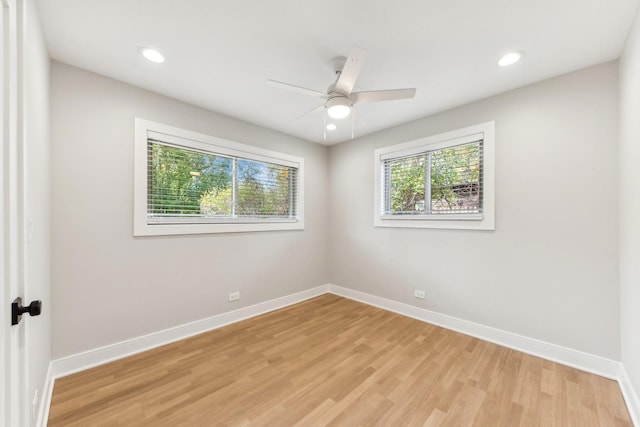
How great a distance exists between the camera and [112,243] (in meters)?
2.36

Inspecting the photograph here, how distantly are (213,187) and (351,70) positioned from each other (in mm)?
2093

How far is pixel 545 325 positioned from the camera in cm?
239

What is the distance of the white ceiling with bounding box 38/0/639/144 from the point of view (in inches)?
62.7

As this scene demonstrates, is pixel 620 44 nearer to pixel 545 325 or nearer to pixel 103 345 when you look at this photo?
pixel 545 325

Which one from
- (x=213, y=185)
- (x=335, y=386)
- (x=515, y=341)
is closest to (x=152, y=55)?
(x=213, y=185)

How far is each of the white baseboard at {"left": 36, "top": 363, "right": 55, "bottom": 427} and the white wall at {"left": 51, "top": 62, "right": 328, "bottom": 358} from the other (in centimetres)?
18

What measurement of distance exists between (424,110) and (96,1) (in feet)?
9.77

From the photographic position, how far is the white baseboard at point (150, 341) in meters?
2.14

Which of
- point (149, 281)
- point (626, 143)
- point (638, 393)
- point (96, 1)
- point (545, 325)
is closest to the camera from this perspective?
point (96, 1)

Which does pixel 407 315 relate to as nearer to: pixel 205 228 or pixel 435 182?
pixel 435 182

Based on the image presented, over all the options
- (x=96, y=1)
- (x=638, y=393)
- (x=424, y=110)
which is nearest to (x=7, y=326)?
(x=96, y=1)

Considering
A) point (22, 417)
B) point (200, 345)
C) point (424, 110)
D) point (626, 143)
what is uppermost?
point (424, 110)

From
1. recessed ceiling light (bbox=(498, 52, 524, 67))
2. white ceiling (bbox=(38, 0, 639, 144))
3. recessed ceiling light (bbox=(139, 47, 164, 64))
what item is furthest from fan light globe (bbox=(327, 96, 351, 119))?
recessed ceiling light (bbox=(139, 47, 164, 64))

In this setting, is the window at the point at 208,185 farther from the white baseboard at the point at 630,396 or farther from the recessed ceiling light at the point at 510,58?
the white baseboard at the point at 630,396
